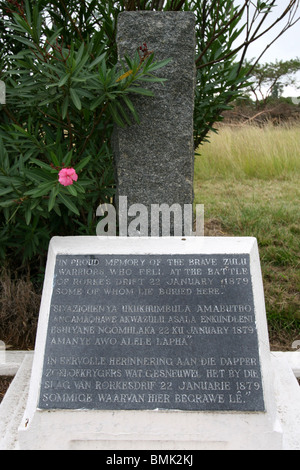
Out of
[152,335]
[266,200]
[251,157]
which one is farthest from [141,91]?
[251,157]

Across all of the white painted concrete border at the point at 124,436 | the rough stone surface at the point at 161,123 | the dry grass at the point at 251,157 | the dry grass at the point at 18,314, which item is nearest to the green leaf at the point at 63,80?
the rough stone surface at the point at 161,123

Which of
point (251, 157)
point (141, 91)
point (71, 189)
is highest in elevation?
point (141, 91)

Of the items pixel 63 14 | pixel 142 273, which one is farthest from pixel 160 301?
pixel 63 14

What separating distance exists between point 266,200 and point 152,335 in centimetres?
353

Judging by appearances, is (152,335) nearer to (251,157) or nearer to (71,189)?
(71,189)

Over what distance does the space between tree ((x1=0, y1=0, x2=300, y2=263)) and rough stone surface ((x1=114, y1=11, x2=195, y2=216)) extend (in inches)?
3.6

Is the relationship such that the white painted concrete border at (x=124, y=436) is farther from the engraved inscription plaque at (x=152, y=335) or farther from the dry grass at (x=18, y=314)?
the dry grass at (x=18, y=314)

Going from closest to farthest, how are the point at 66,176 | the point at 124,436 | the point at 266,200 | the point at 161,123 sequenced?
the point at 124,436
the point at 66,176
the point at 161,123
the point at 266,200

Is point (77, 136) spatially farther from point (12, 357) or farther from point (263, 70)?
point (263, 70)

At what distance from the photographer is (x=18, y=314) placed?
116 inches

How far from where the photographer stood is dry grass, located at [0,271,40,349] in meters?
2.94

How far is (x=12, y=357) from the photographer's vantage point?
271 cm
